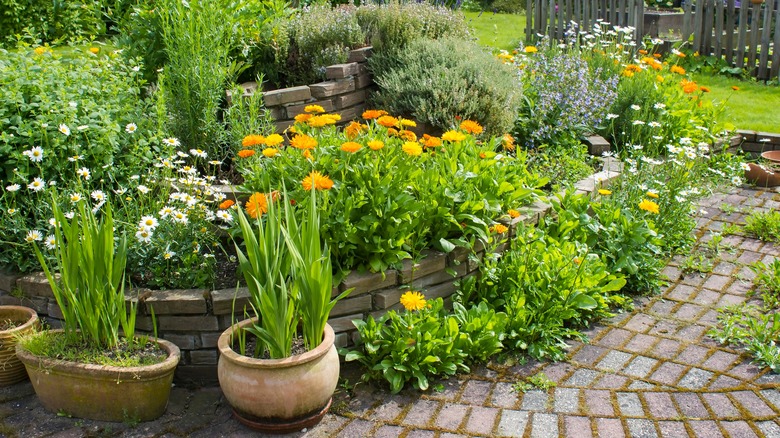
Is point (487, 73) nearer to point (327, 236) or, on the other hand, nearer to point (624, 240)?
Result: point (624, 240)

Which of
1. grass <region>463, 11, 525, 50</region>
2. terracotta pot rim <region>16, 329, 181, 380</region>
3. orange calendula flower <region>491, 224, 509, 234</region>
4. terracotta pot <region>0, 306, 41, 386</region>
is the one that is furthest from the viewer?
grass <region>463, 11, 525, 50</region>

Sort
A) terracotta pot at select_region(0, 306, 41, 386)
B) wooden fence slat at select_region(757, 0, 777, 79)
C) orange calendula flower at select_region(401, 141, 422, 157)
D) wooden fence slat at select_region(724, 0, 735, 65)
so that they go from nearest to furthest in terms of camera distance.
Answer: terracotta pot at select_region(0, 306, 41, 386), orange calendula flower at select_region(401, 141, 422, 157), wooden fence slat at select_region(757, 0, 777, 79), wooden fence slat at select_region(724, 0, 735, 65)

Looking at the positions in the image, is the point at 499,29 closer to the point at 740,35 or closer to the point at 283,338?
the point at 740,35

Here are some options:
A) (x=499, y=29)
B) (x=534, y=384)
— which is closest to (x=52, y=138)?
(x=534, y=384)

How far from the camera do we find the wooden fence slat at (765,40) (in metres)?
9.03

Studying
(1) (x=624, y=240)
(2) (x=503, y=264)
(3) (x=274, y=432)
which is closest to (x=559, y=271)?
(2) (x=503, y=264)

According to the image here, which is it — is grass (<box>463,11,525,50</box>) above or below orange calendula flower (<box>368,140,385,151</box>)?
below

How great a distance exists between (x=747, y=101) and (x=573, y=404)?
602 centimetres

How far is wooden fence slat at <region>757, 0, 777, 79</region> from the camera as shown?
356 inches

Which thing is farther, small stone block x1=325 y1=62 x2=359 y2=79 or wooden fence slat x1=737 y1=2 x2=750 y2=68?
wooden fence slat x1=737 y1=2 x2=750 y2=68

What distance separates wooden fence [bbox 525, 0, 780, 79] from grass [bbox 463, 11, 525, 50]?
41 cm

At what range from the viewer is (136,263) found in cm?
389

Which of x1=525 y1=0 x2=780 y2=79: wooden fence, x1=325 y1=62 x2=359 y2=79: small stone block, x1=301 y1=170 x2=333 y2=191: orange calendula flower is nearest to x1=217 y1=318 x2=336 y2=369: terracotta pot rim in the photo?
x1=301 y1=170 x2=333 y2=191: orange calendula flower

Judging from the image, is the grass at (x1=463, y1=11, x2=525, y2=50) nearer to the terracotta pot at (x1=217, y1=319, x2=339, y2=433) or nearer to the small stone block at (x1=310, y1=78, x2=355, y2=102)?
the small stone block at (x1=310, y1=78, x2=355, y2=102)
